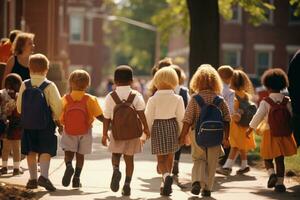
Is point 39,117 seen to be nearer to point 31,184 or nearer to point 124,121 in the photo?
point 31,184

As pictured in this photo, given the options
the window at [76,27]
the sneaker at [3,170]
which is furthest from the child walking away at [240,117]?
the window at [76,27]

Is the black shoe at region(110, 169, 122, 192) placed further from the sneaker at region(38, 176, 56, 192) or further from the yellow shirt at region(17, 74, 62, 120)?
the yellow shirt at region(17, 74, 62, 120)

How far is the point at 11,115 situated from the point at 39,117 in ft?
4.61

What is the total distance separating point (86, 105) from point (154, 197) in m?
1.41

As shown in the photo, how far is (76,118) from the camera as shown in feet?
32.0

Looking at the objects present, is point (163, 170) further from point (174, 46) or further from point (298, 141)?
point (174, 46)

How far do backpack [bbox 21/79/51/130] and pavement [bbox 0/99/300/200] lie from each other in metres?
0.79

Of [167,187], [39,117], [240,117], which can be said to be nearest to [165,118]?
[167,187]

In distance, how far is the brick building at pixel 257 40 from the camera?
50688 millimetres

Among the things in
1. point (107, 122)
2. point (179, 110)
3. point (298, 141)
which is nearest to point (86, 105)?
point (107, 122)

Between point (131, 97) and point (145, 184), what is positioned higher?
point (131, 97)

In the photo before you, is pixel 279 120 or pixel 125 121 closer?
pixel 125 121

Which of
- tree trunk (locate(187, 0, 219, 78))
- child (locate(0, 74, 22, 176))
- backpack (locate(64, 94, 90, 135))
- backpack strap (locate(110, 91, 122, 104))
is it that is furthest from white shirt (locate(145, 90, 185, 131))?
tree trunk (locate(187, 0, 219, 78))

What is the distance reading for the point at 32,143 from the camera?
378 inches
